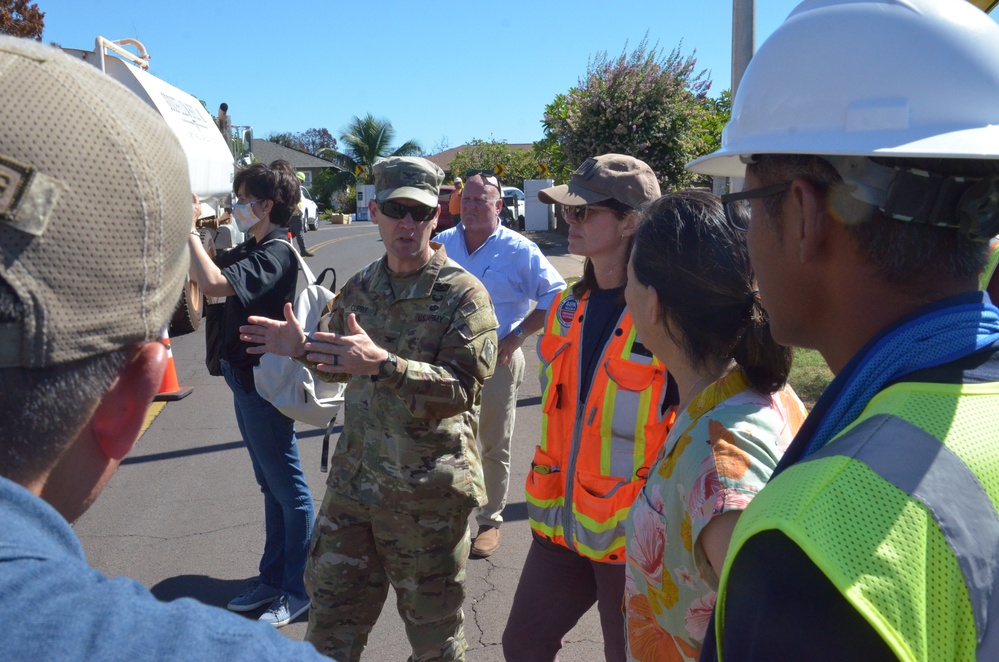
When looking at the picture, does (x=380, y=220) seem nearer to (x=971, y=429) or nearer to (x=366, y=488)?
(x=366, y=488)

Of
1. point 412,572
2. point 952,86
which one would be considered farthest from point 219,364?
point 952,86

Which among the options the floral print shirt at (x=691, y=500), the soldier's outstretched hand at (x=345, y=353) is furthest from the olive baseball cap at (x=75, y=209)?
the soldier's outstretched hand at (x=345, y=353)

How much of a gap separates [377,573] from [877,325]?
2.26 m

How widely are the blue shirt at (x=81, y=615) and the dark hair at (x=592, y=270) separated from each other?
2490 mm

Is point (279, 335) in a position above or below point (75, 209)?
below

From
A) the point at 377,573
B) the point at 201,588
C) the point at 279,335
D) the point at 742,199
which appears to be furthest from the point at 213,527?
the point at 742,199

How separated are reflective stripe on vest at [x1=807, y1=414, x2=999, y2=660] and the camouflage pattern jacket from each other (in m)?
1.95

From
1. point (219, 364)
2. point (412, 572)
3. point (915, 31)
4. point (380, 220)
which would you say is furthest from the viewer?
point (219, 364)

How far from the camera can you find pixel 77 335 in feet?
2.59

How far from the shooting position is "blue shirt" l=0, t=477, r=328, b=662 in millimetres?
660

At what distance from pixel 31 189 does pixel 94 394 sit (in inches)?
9.0

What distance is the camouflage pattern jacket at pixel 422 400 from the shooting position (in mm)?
2872

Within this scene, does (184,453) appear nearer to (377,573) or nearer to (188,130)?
(188,130)

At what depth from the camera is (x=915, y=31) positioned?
117 centimetres
